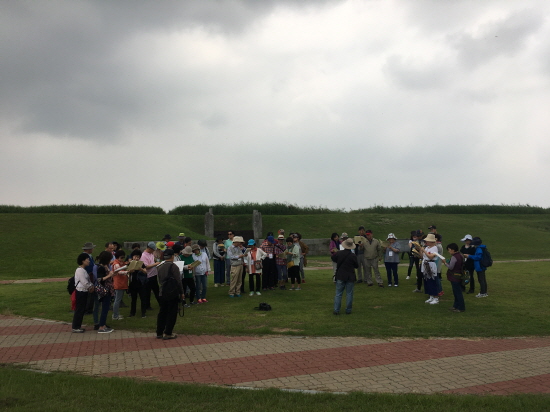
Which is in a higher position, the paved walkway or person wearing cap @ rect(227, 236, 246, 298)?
person wearing cap @ rect(227, 236, 246, 298)

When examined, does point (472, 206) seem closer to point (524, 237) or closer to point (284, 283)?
point (524, 237)

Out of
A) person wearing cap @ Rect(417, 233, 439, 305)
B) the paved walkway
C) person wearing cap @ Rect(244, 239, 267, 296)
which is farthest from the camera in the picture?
person wearing cap @ Rect(244, 239, 267, 296)

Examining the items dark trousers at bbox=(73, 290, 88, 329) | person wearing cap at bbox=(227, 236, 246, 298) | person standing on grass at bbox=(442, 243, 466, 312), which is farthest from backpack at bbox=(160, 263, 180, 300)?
person standing on grass at bbox=(442, 243, 466, 312)

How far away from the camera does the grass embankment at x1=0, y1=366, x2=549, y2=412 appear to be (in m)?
5.15

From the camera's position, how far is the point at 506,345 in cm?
835

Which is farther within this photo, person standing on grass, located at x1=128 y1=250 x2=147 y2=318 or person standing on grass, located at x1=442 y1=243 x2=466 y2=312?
person standing on grass, located at x1=128 y1=250 x2=147 y2=318

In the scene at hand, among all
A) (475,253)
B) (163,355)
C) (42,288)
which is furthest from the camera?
(42,288)

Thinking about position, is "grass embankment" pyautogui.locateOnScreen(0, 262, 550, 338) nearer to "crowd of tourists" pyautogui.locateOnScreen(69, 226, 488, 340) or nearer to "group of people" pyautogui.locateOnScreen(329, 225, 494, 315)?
"group of people" pyautogui.locateOnScreen(329, 225, 494, 315)

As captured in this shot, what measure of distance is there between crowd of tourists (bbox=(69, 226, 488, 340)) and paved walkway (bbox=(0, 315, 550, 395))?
0.96 metres

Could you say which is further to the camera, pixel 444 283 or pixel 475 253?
pixel 444 283

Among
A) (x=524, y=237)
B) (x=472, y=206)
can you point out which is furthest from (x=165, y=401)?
(x=472, y=206)

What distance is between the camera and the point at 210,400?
17.9ft

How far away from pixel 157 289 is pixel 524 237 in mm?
35553

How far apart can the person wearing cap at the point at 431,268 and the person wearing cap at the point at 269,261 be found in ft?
17.1
